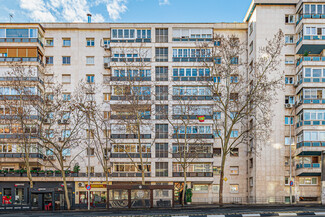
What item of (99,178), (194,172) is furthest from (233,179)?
(99,178)

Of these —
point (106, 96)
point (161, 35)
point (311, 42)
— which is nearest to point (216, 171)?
point (106, 96)

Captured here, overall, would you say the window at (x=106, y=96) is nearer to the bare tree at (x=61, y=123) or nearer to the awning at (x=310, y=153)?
the bare tree at (x=61, y=123)

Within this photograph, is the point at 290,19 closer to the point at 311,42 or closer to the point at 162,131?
the point at 311,42

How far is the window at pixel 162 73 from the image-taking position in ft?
202

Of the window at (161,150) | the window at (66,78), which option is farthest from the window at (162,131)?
the window at (66,78)

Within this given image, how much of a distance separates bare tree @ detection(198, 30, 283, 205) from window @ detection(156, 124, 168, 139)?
8.17 m

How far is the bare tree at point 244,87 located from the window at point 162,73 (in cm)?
682

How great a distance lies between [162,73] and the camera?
6169 cm

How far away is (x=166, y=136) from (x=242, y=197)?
49.8ft

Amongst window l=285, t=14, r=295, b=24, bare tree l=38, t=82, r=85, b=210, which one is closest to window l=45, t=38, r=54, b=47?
bare tree l=38, t=82, r=85, b=210

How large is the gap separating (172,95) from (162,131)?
25.8ft

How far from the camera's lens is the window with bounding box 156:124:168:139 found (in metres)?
60.7

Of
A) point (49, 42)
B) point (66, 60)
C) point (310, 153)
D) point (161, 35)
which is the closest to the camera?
point (310, 153)

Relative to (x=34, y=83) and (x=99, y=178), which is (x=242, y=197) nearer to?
(x=99, y=178)
